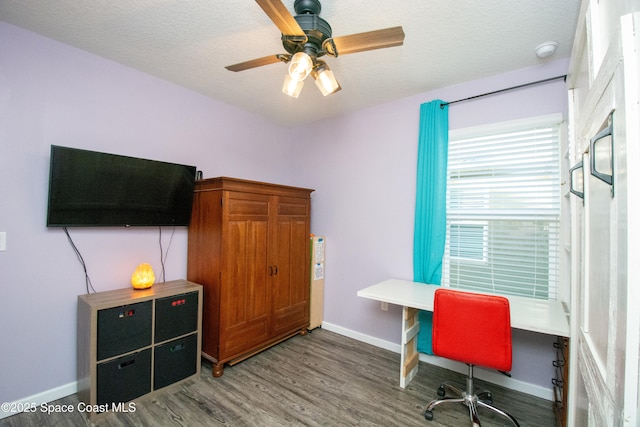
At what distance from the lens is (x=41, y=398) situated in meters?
2.04

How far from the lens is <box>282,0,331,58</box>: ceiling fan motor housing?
5.23 feet

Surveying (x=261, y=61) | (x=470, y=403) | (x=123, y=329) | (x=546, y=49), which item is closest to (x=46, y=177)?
(x=123, y=329)

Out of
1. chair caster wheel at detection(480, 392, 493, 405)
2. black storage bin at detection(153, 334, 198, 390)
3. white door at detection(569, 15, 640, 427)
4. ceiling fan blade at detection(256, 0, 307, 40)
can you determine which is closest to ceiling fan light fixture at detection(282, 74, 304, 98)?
ceiling fan blade at detection(256, 0, 307, 40)

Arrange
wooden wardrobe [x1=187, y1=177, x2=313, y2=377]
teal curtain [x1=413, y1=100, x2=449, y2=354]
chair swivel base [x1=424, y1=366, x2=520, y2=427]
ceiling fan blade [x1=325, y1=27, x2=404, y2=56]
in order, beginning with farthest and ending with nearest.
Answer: teal curtain [x1=413, y1=100, x2=449, y2=354]
wooden wardrobe [x1=187, y1=177, x2=313, y2=377]
chair swivel base [x1=424, y1=366, x2=520, y2=427]
ceiling fan blade [x1=325, y1=27, x2=404, y2=56]

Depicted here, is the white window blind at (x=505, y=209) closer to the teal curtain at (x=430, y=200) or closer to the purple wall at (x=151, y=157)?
the teal curtain at (x=430, y=200)

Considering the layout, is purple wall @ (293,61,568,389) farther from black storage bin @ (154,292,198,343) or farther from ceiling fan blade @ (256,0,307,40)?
ceiling fan blade @ (256,0,307,40)

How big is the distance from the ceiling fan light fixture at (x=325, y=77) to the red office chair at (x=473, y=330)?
160cm

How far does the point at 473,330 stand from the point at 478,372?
1071 mm

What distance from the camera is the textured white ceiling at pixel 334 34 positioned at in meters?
1.73

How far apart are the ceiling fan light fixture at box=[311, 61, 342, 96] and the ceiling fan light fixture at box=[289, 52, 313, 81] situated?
0.15 m

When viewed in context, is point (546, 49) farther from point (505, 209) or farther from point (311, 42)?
point (311, 42)

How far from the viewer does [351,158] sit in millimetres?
3424

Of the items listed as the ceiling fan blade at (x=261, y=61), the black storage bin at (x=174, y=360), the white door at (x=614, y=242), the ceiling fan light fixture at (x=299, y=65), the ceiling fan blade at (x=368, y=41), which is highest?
the ceiling fan blade at (x=261, y=61)

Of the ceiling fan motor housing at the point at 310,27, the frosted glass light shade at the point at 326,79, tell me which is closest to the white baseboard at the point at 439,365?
the frosted glass light shade at the point at 326,79
